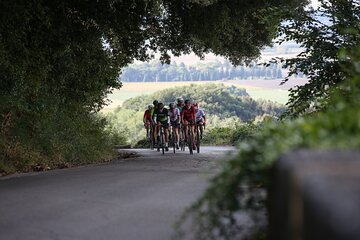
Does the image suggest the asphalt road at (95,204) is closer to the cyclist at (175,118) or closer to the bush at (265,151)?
the bush at (265,151)

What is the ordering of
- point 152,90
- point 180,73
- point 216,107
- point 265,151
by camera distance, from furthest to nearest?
point 180,73 → point 152,90 → point 216,107 → point 265,151

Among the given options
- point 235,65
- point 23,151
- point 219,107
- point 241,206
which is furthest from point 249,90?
point 241,206

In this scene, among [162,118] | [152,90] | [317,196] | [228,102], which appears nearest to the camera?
[317,196]

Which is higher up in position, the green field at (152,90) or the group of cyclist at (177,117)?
the green field at (152,90)

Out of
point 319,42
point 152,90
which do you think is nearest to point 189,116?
point 319,42

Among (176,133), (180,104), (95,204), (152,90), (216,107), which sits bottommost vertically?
(95,204)

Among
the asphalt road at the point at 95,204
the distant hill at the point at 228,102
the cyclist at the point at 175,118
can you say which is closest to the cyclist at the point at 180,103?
the cyclist at the point at 175,118

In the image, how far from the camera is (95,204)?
8.31 m

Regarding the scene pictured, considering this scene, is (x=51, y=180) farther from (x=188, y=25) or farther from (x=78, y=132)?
(x=188, y=25)

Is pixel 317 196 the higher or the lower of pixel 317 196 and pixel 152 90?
the lower

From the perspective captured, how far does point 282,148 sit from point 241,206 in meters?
0.68

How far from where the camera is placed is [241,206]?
302 centimetres

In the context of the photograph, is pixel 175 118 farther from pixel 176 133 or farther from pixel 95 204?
pixel 95 204

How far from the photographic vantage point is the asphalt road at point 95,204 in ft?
20.8
